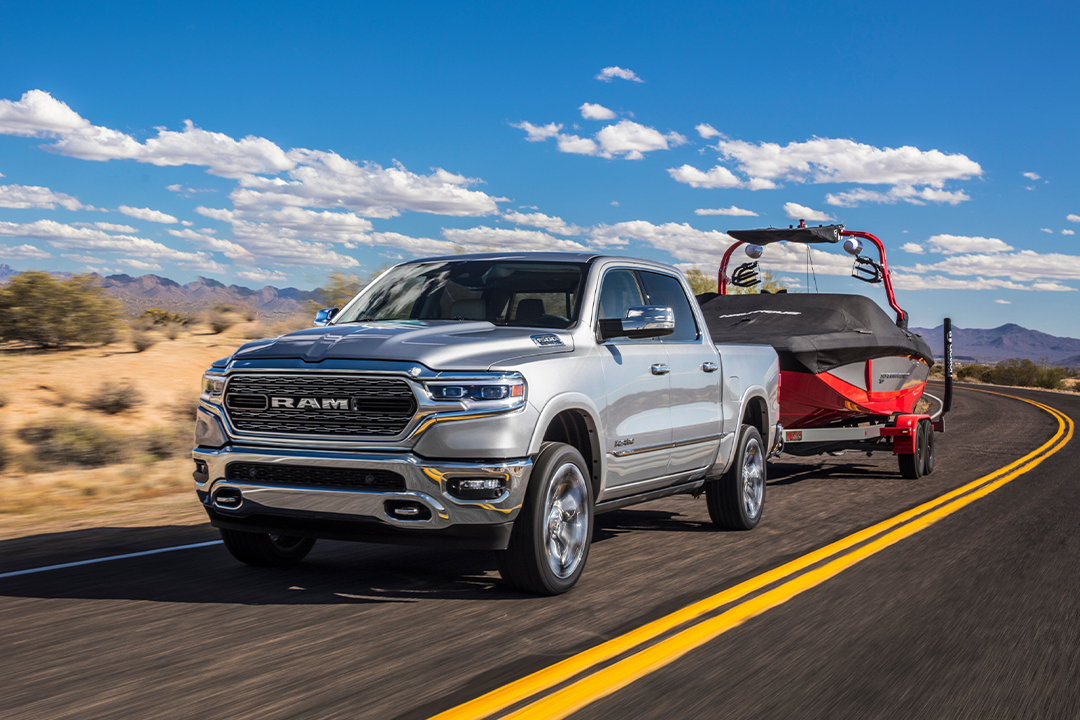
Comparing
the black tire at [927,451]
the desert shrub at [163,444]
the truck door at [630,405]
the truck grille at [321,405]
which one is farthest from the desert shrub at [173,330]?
the truck grille at [321,405]

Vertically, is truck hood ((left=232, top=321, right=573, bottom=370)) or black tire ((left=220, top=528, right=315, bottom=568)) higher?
truck hood ((left=232, top=321, right=573, bottom=370))

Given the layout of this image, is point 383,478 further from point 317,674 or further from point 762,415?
point 762,415

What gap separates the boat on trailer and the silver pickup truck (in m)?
4.50

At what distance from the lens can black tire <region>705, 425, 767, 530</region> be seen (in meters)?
8.32

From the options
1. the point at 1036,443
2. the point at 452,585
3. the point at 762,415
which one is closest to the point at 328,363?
the point at 452,585

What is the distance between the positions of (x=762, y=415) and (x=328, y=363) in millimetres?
4864

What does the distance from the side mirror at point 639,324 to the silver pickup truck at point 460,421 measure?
1 centimetres

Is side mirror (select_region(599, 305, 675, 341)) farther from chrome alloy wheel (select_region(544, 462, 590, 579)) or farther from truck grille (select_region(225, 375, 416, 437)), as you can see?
truck grille (select_region(225, 375, 416, 437))

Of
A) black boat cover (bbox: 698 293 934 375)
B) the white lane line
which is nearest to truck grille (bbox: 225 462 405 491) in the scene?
the white lane line

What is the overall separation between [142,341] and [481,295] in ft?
60.3

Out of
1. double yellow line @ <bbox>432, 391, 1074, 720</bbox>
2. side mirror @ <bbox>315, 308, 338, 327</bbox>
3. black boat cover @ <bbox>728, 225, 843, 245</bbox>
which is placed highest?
black boat cover @ <bbox>728, 225, 843, 245</bbox>

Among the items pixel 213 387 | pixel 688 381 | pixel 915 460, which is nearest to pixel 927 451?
pixel 915 460

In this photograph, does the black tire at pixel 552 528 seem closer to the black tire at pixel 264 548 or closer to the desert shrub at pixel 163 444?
the black tire at pixel 264 548

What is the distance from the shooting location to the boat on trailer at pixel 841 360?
1134 centimetres
